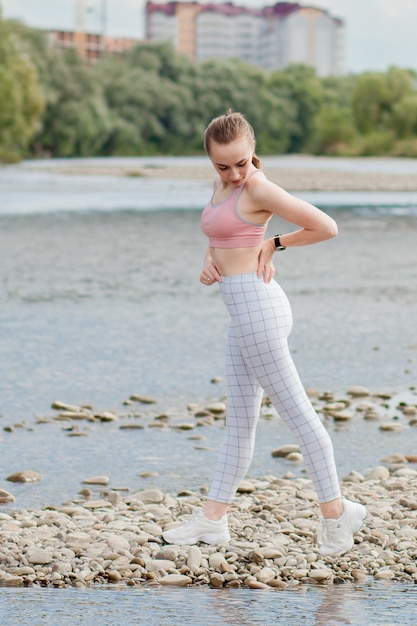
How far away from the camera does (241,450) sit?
5.66 metres

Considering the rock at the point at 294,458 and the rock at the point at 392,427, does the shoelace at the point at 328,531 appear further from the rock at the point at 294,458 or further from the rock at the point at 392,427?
the rock at the point at 392,427

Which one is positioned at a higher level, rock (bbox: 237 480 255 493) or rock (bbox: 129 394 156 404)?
rock (bbox: 237 480 255 493)

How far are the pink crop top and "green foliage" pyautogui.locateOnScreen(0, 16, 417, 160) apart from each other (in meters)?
74.3

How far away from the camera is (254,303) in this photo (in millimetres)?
5289

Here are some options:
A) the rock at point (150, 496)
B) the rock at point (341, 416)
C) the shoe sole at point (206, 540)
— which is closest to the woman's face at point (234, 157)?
the shoe sole at point (206, 540)

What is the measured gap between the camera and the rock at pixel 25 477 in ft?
25.0

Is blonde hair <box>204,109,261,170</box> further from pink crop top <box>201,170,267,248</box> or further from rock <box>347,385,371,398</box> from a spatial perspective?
rock <box>347,385,371,398</box>

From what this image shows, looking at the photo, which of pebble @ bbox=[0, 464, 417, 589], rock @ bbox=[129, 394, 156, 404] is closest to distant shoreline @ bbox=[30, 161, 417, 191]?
rock @ bbox=[129, 394, 156, 404]

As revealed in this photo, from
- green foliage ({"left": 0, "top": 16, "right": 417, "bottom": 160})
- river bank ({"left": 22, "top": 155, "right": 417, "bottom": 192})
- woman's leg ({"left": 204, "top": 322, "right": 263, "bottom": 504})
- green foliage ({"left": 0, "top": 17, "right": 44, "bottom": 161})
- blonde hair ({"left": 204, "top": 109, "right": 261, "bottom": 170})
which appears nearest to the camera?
blonde hair ({"left": 204, "top": 109, "right": 261, "bottom": 170})

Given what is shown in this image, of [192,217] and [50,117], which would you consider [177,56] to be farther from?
[192,217]

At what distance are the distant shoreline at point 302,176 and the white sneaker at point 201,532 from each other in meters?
51.2

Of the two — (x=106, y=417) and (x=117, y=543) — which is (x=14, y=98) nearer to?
(x=106, y=417)

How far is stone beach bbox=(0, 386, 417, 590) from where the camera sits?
17.9ft

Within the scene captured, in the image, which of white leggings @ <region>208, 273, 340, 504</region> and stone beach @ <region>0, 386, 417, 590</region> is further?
stone beach @ <region>0, 386, 417, 590</region>
